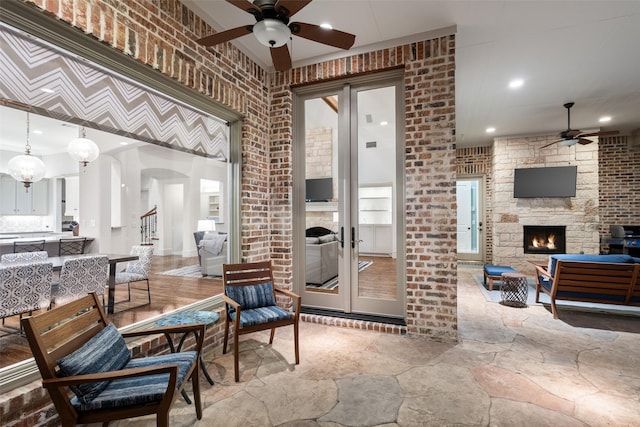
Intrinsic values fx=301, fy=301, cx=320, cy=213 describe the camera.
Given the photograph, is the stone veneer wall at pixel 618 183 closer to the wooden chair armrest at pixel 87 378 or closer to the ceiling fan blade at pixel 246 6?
the ceiling fan blade at pixel 246 6

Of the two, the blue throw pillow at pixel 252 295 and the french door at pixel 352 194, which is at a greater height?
Result: the french door at pixel 352 194

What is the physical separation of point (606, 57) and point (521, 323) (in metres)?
3.25

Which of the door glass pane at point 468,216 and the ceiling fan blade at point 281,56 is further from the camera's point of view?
the door glass pane at point 468,216

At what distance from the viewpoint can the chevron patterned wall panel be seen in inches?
67.7

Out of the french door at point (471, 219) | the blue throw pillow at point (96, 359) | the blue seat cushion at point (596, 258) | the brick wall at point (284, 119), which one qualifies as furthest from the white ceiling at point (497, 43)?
the french door at point (471, 219)

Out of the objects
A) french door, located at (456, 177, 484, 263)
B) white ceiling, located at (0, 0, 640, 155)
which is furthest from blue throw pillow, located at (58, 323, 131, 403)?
french door, located at (456, 177, 484, 263)

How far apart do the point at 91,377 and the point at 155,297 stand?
2355 mm

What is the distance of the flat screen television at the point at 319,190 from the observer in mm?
3634

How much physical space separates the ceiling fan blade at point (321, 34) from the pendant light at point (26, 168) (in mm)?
2078

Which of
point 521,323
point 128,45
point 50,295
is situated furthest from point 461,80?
point 50,295

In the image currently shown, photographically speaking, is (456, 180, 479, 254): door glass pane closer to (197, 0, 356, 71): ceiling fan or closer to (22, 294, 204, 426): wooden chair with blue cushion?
(197, 0, 356, 71): ceiling fan

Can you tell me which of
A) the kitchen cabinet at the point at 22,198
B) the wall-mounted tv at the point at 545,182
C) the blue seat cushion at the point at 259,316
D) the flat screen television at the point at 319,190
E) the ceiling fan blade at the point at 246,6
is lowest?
the blue seat cushion at the point at 259,316

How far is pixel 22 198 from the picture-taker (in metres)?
2.27

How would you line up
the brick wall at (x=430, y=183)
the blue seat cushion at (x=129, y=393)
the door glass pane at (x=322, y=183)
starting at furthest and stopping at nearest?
1. the door glass pane at (x=322, y=183)
2. the brick wall at (x=430, y=183)
3. the blue seat cushion at (x=129, y=393)
